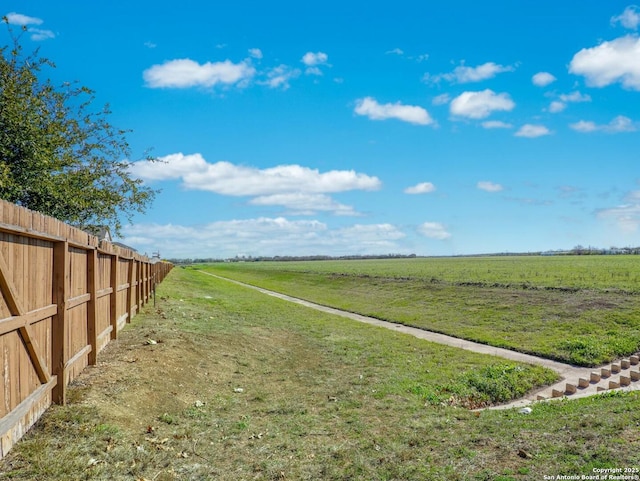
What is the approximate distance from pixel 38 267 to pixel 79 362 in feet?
8.46

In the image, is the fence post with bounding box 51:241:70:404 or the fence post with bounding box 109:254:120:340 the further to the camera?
the fence post with bounding box 109:254:120:340

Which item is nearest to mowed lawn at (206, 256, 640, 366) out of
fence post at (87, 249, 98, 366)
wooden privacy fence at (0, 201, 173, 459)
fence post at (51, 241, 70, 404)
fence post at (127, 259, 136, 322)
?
fence post at (127, 259, 136, 322)

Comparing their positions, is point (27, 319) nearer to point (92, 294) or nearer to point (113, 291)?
point (92, 294)

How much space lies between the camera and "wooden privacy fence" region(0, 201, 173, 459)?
4715mm

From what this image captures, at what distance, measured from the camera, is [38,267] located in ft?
18.3

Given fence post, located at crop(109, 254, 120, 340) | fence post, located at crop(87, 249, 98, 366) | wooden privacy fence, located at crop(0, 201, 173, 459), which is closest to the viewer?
wooden privacy fence, located at crop(0, 201, 173, 459)

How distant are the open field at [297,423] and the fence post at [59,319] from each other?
0.35 m

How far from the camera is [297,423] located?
8.02 metres

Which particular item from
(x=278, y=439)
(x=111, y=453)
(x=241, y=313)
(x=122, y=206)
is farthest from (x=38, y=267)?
(x=241, y=313)

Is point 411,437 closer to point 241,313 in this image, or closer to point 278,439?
point 278,439

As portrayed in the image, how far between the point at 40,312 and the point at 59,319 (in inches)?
24.3

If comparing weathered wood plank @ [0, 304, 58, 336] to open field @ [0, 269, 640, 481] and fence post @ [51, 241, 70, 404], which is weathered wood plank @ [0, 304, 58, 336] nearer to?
fence post @ [51, 241, 70, 404]

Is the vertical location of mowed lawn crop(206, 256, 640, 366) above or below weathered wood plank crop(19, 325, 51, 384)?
below

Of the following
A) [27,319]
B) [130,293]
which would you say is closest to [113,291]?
[130,293]
